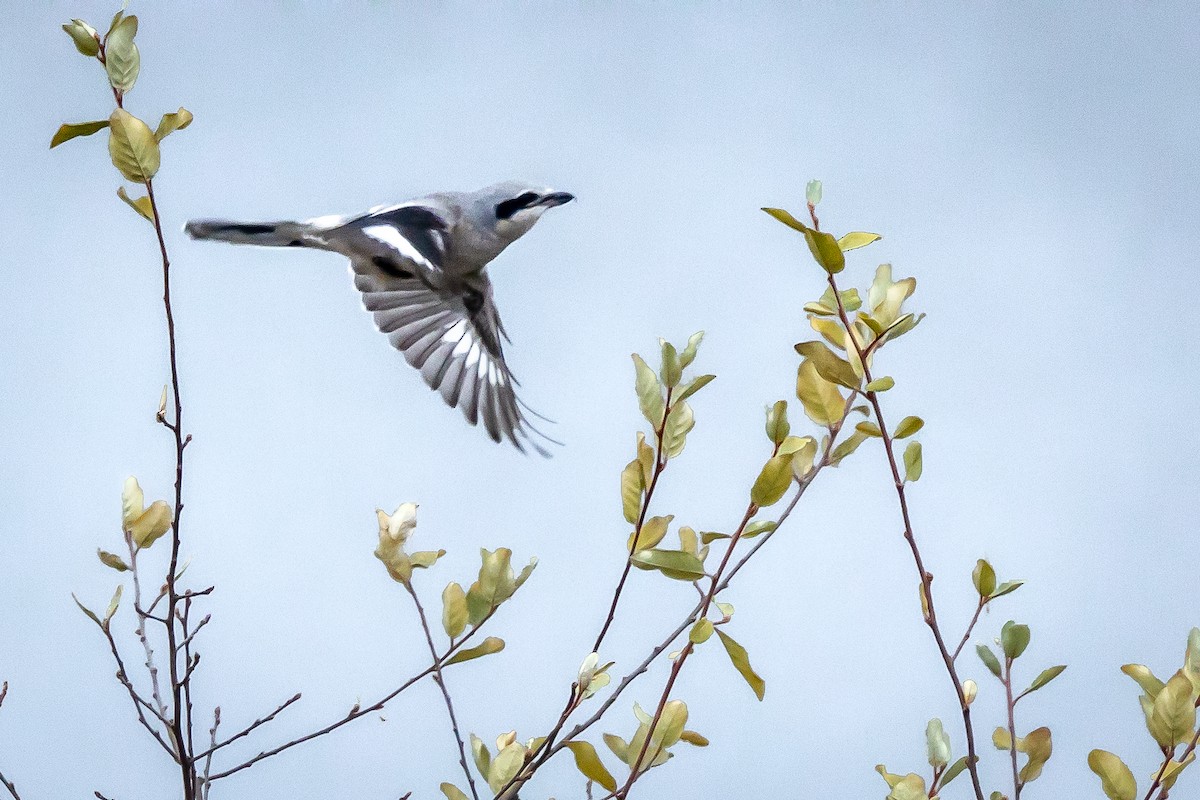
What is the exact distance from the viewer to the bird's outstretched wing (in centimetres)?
346

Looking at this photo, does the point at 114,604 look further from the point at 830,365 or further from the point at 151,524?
the point at 830,365

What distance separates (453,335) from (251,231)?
0.97 meters

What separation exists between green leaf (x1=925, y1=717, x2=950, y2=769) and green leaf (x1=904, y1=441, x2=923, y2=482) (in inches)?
9.9

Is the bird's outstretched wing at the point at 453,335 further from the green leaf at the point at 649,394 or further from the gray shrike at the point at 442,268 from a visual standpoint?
the green leaf at the point at 649,394

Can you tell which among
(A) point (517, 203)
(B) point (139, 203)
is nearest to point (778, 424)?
(B) point (139, 203)

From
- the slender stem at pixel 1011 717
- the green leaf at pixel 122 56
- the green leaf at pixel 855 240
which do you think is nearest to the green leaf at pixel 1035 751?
the slender stem at pixel 1011 717

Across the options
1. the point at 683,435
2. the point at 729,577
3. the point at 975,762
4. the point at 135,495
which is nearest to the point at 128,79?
the point at 135,495

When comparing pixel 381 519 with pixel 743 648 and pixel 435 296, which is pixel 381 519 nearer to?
pixel 743 648

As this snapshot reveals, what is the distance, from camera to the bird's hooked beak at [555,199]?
3.15 meters

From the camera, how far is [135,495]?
1325mm

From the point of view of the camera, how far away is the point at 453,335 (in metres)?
3.58

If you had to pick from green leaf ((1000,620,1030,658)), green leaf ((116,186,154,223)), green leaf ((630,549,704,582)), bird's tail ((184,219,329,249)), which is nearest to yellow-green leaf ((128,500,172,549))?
green leaf ((116,186,154,223))

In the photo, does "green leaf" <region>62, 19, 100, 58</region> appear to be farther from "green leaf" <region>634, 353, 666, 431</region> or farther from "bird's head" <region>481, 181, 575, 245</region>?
"bird's head" <region>481, 181, 575, 245</region>

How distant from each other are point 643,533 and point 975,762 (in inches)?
14.8
